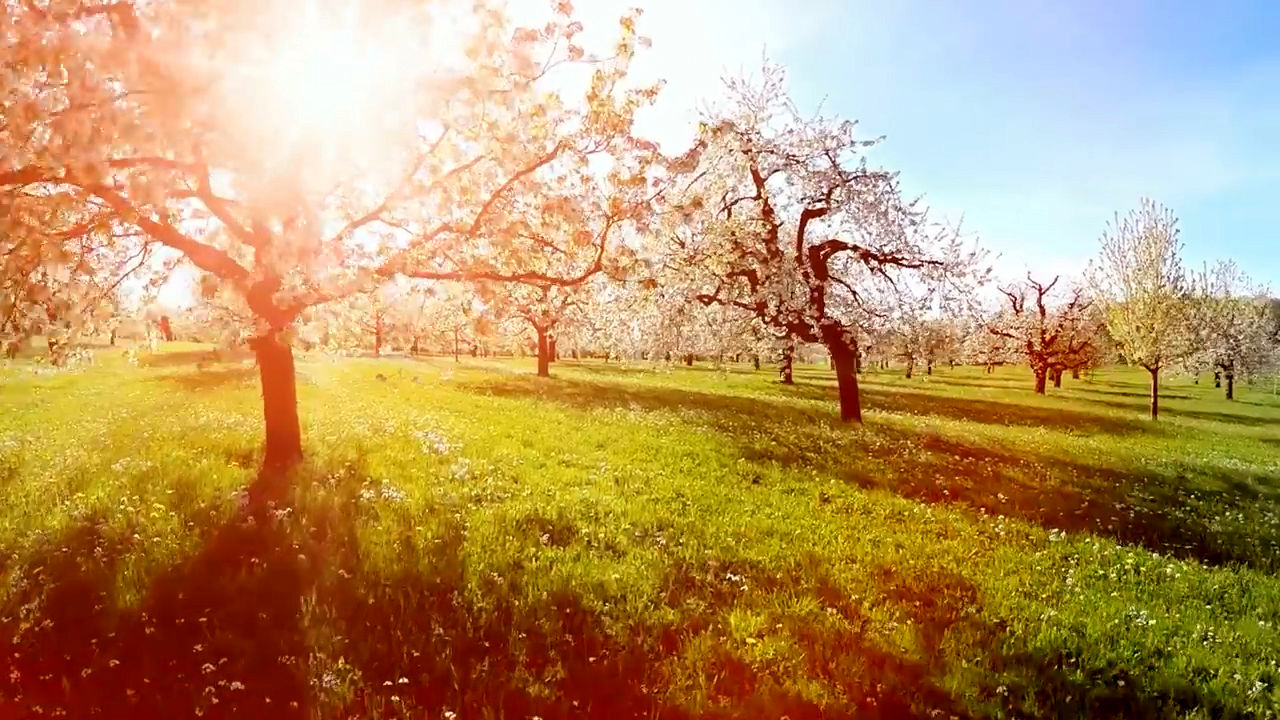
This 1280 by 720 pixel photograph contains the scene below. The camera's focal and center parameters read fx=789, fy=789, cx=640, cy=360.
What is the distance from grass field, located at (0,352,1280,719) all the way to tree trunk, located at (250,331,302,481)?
2.07 ft

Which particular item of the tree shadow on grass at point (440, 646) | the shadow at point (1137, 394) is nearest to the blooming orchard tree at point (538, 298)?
the tree shadow on grass at point (440, 646)

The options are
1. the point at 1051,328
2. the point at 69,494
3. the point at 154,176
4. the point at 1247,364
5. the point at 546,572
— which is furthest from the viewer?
the point at 1247,364

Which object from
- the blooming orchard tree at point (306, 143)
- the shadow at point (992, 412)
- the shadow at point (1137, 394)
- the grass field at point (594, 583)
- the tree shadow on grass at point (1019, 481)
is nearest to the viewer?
the grass field at point (594, 583)

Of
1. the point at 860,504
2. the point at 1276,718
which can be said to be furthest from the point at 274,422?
the point at 1276,718

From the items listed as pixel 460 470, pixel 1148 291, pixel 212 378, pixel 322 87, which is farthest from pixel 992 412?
pixel 322 87

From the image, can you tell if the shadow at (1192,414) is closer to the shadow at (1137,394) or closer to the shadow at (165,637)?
the shadow at (1137,394)

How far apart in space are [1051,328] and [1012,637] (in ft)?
253

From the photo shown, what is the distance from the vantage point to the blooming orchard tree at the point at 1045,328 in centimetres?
7656

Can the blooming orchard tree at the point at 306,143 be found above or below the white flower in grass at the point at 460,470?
above

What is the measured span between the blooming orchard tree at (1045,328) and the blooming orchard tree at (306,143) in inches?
2715

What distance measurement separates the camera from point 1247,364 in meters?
84.2

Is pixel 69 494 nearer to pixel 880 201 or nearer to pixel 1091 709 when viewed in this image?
pixel 1091 709

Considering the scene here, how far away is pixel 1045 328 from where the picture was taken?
3027 inches

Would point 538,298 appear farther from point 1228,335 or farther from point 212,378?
point 1228,335
